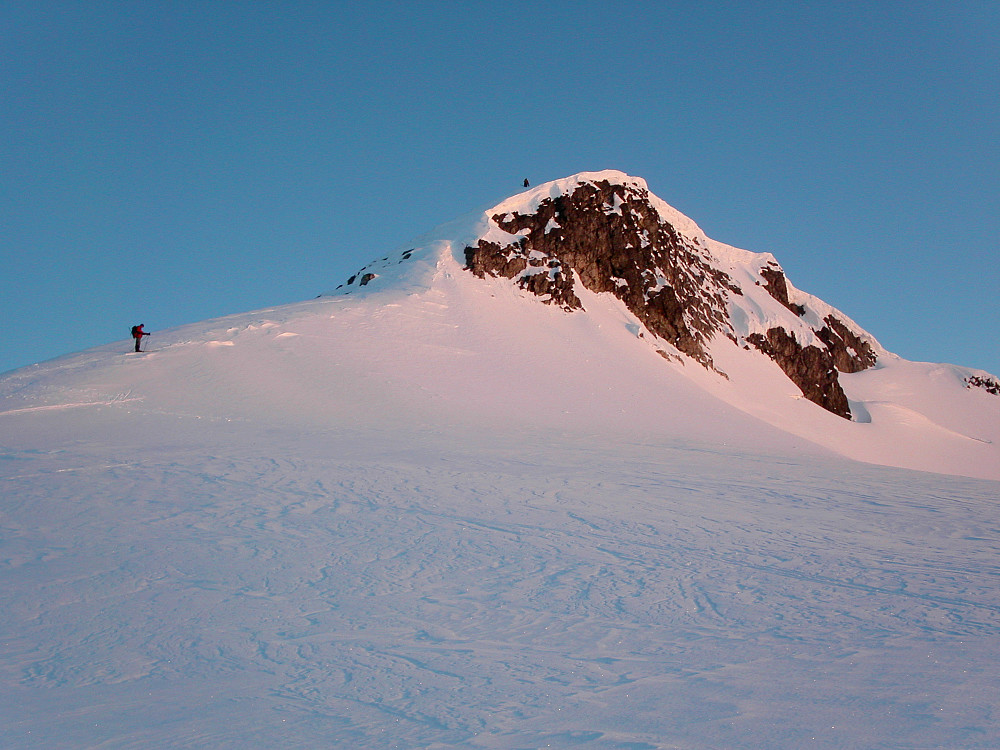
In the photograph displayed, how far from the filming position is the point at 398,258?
35.5 meters

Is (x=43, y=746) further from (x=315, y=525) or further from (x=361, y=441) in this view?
(x=361, y=441)

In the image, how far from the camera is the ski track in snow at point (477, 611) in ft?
15.6

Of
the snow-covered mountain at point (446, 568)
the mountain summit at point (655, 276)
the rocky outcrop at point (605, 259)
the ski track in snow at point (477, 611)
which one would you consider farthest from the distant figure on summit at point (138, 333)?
the rocky outcrop at point (605, 259)

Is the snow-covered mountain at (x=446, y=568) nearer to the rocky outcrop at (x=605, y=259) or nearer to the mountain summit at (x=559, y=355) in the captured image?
the mountain summit at (x=559, y=355)

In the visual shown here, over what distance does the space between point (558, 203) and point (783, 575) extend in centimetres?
3175

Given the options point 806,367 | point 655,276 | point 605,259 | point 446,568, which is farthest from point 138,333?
point 806,367

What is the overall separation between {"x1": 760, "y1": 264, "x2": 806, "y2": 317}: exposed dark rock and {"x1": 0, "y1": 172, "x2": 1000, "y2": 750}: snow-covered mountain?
3445cm

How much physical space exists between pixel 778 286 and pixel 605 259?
22.8m

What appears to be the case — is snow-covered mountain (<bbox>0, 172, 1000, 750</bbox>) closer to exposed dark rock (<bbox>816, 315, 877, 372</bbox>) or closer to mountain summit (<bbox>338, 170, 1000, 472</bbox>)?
mountain summit (<bbox>338, 170, 1000, 472</bbox>)

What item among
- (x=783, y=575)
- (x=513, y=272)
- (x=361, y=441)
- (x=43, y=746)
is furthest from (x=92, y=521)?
(x=513, y=272)

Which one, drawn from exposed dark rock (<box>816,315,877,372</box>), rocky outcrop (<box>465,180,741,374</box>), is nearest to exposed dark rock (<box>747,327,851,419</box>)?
rocky outcrop (<box>465,180,741,374</box>)

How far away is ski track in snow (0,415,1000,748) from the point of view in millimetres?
4762

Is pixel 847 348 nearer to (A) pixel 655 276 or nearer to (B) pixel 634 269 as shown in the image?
(A) pixel 655 276

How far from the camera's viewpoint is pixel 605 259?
37312 mm
